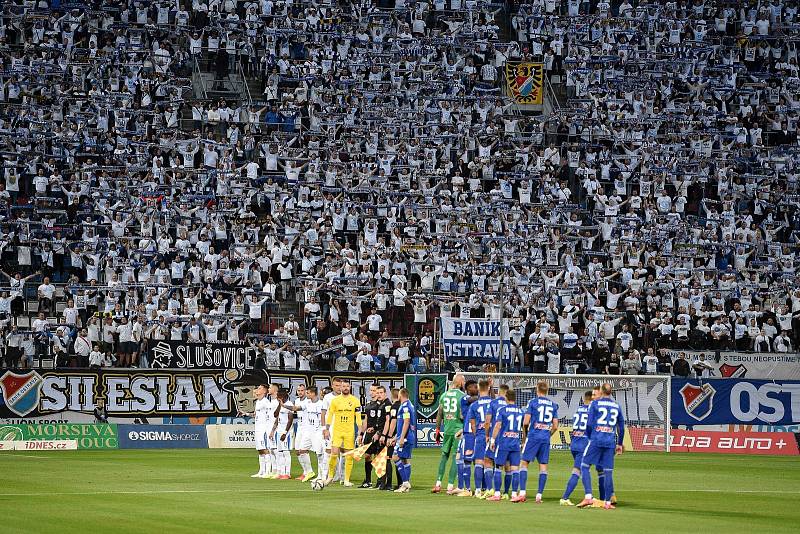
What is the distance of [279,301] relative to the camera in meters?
47.7

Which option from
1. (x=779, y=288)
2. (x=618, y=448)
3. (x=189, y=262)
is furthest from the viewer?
(x=779, y=288)

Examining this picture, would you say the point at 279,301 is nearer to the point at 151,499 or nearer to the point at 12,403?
the point at 12,403

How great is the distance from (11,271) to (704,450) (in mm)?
24101

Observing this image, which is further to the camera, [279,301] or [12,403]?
[279,301]

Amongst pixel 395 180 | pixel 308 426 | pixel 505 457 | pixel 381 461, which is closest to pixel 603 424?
pixel 505 457

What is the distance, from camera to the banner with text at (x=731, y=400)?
4456 centimetres

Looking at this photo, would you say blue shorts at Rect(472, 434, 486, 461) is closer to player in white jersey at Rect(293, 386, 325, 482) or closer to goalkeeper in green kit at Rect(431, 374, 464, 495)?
goalkeeper in green kit at Rect(431, 374, 464, 495)

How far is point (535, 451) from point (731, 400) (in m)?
21.8

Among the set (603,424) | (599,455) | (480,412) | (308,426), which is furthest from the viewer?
(308,426)

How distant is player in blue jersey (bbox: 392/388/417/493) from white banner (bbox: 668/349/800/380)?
2247 centimetres

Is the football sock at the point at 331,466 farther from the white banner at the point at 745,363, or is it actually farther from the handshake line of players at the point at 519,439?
the white banner at the point at 745,363

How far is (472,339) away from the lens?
149 feet

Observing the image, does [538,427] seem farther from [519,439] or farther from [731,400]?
[731,400]

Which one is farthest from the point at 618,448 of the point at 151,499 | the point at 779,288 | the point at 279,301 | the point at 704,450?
the point at 779,288
